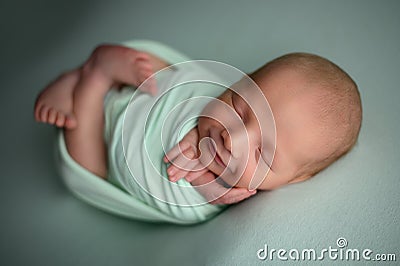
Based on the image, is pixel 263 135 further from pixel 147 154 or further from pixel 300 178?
pixel 147 154

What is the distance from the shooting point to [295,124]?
0.66 m

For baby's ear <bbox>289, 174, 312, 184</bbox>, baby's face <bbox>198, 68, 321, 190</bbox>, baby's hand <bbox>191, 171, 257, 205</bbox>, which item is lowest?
baby's hand <bbox>191, 171, 257, 205</bbox>

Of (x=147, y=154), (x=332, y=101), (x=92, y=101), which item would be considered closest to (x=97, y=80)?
(x=92, y=101)

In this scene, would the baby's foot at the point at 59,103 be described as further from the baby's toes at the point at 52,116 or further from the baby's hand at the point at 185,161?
the baby's hand at the point at 185,161

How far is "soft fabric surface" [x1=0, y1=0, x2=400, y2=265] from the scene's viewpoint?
2.14 ft

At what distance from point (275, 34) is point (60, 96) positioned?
0.43m

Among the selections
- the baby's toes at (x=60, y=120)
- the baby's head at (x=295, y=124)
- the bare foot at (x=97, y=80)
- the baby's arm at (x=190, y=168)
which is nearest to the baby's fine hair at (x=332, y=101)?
the baby's head at (x=295, y=124)

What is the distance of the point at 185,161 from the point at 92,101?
235 mm

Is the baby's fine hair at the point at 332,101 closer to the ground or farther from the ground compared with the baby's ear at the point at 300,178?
farther from the ground

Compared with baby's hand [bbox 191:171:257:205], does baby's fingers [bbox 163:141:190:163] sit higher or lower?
higher

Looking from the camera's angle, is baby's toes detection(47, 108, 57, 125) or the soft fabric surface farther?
baby's toes detection(47, 108, 57, 125)

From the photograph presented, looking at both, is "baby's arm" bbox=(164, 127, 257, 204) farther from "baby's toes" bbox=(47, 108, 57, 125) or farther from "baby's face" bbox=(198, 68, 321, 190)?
"baby's toes" bbox=(47, 108, 57, 125)

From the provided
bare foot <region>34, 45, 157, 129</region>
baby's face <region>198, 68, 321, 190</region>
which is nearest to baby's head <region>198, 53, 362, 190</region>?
baby's face <region>198, 68, 321, 190</region>

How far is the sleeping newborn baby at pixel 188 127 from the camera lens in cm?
67
